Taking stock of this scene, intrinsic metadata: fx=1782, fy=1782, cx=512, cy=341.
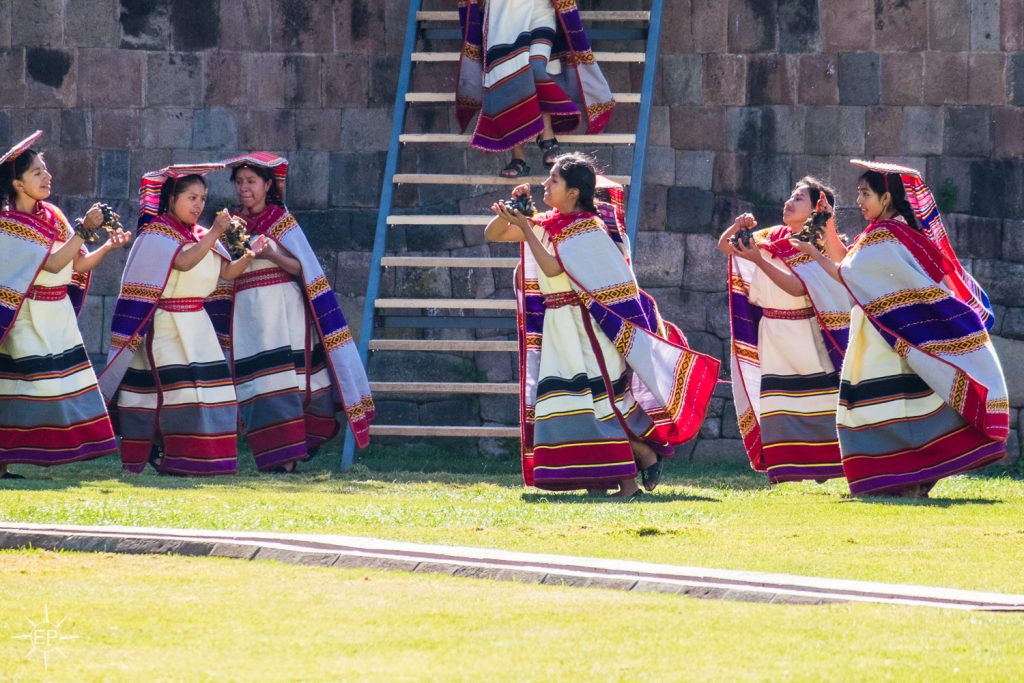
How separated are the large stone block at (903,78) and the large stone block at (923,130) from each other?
8 cm

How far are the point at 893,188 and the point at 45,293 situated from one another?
4.46 meters

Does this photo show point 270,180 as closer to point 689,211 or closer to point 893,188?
point 689,211

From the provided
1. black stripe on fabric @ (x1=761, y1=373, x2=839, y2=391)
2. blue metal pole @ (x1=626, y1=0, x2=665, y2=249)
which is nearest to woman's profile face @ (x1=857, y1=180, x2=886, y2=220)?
black stripe on fabric @ (x1=761, y1=373, x2=839, y2=391)

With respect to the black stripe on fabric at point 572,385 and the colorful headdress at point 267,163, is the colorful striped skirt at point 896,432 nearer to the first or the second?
the black stripe on fabric at point 572,385

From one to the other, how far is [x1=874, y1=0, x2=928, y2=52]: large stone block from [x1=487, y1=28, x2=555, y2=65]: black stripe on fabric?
225cm

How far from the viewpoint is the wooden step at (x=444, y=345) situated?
34.1 ft

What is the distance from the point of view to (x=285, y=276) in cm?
1034

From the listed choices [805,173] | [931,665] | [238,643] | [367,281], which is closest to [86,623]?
[238,643]

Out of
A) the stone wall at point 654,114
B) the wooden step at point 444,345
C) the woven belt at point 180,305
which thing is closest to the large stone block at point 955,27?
the stone wall at point 654,114

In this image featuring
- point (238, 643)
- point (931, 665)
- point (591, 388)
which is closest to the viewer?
point (931, 665)

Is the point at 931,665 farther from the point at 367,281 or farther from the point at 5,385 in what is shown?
the point at 367,281

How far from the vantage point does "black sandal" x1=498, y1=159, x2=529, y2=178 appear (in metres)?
10.9

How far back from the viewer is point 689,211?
11.5 metres

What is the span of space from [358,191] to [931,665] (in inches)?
303
